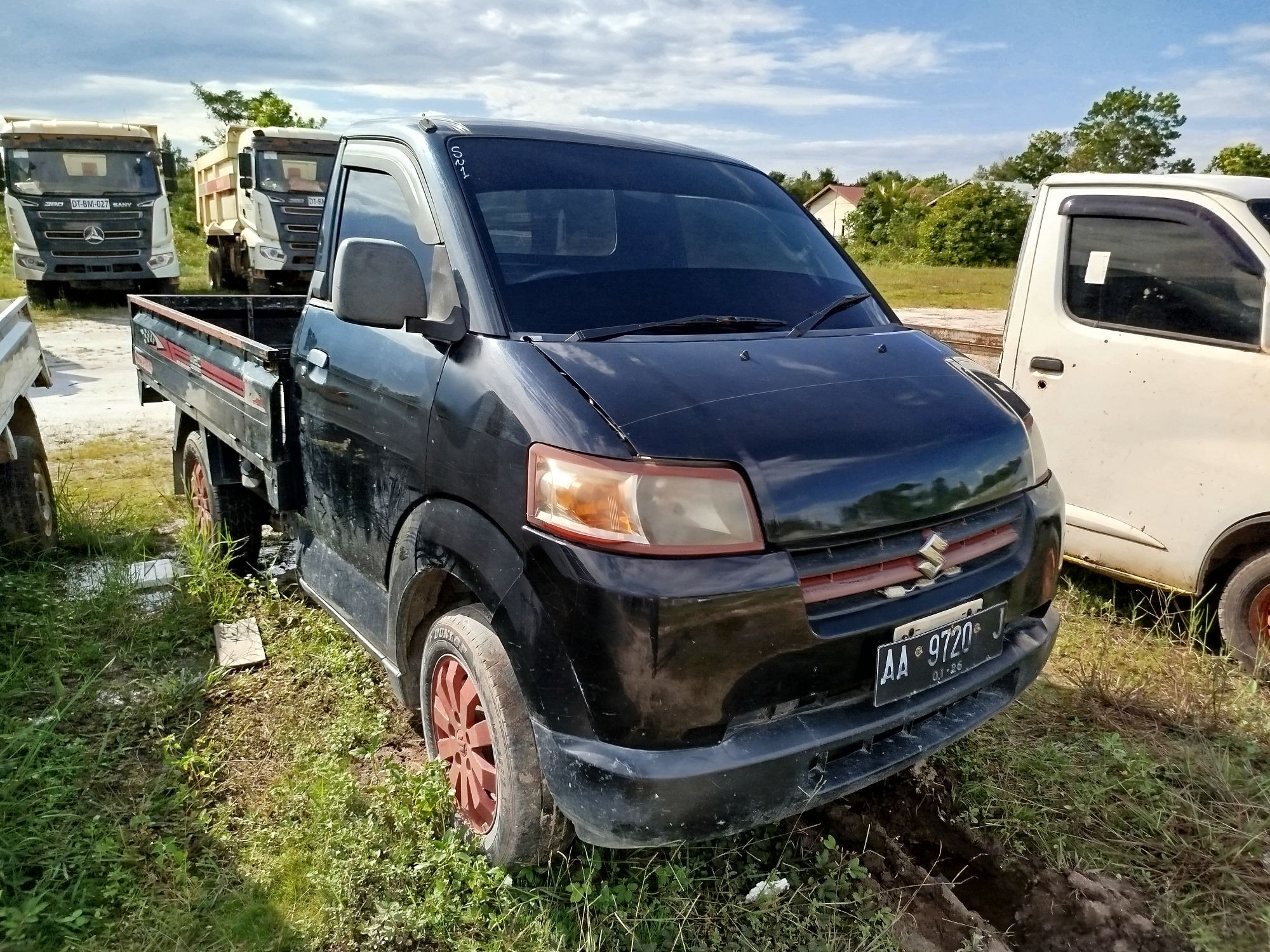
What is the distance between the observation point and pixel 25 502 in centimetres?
435

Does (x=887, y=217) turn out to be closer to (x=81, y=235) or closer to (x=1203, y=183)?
(x=81, y=235)

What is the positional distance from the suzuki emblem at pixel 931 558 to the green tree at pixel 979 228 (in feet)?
123

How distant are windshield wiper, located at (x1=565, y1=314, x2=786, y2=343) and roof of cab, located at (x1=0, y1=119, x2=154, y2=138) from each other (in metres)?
15.7

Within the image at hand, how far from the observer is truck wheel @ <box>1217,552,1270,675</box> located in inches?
141

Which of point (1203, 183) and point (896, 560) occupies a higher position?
point (1203, 183)

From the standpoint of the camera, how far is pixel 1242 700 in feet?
11.1

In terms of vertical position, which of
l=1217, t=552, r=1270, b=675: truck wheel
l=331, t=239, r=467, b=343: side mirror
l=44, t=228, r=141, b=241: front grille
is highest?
l=331, t=239, r=467, b=343: side mirror

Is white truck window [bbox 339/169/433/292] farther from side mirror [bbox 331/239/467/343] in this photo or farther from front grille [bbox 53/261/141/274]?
front grille [bbox 53/261/141/274]

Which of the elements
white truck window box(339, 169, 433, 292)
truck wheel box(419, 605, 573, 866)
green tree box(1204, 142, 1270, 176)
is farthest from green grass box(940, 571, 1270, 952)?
green tree box(1204, 142, 1270, 176)

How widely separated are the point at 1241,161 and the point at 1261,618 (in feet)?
181

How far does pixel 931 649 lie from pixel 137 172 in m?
16.6

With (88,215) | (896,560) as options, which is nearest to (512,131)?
(896,560)

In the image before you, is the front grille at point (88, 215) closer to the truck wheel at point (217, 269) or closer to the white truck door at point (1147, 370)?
the truck wheel at point (217, 269)

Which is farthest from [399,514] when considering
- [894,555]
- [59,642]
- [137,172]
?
[137,172]
